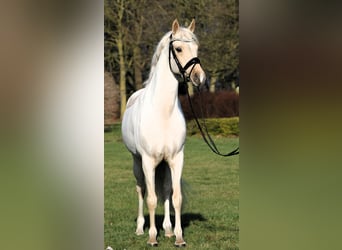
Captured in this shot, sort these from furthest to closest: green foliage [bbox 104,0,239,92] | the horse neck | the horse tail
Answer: green foliage [bbox 104,0,239,92], the horse tail, the horse neck

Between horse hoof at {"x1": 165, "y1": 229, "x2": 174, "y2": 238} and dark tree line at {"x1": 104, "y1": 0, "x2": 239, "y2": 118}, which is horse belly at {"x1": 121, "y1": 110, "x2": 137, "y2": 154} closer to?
horse hoof at {"x1": 165, "y1": 229, "x2": 174, "y2": 238}

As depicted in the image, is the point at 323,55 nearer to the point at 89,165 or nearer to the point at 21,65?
the point at 89,165

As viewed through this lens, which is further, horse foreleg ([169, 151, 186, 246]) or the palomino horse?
horse foreleg ([169, 151, 186, 246])

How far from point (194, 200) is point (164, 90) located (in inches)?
35.4

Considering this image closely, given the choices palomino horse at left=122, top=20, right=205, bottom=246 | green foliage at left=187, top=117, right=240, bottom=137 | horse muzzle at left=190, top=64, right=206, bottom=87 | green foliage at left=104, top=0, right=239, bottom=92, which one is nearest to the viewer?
horse muzzle at left=190, top=64, right=206, bottom=87

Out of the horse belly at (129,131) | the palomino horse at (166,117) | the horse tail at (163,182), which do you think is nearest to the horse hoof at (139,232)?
the palomino horse at (166,117)

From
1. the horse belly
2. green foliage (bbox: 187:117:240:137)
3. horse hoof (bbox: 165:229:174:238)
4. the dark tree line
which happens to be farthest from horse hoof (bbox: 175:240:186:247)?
the dark tree line

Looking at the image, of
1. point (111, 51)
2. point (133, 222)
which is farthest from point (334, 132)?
point (111, 51)

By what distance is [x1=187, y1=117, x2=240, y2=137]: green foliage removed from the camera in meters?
3.81

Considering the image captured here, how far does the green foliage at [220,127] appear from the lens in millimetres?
3814

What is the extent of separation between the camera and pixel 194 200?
3154mm

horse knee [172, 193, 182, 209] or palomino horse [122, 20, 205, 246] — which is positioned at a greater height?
palomino horse [122, 20, 205, 246]

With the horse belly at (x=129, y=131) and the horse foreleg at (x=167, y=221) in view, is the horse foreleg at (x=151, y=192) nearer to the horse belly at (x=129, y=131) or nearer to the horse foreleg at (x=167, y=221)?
the horse foreleg at (x=167, y=221)

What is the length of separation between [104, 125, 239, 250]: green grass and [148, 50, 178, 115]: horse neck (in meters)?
0.70
